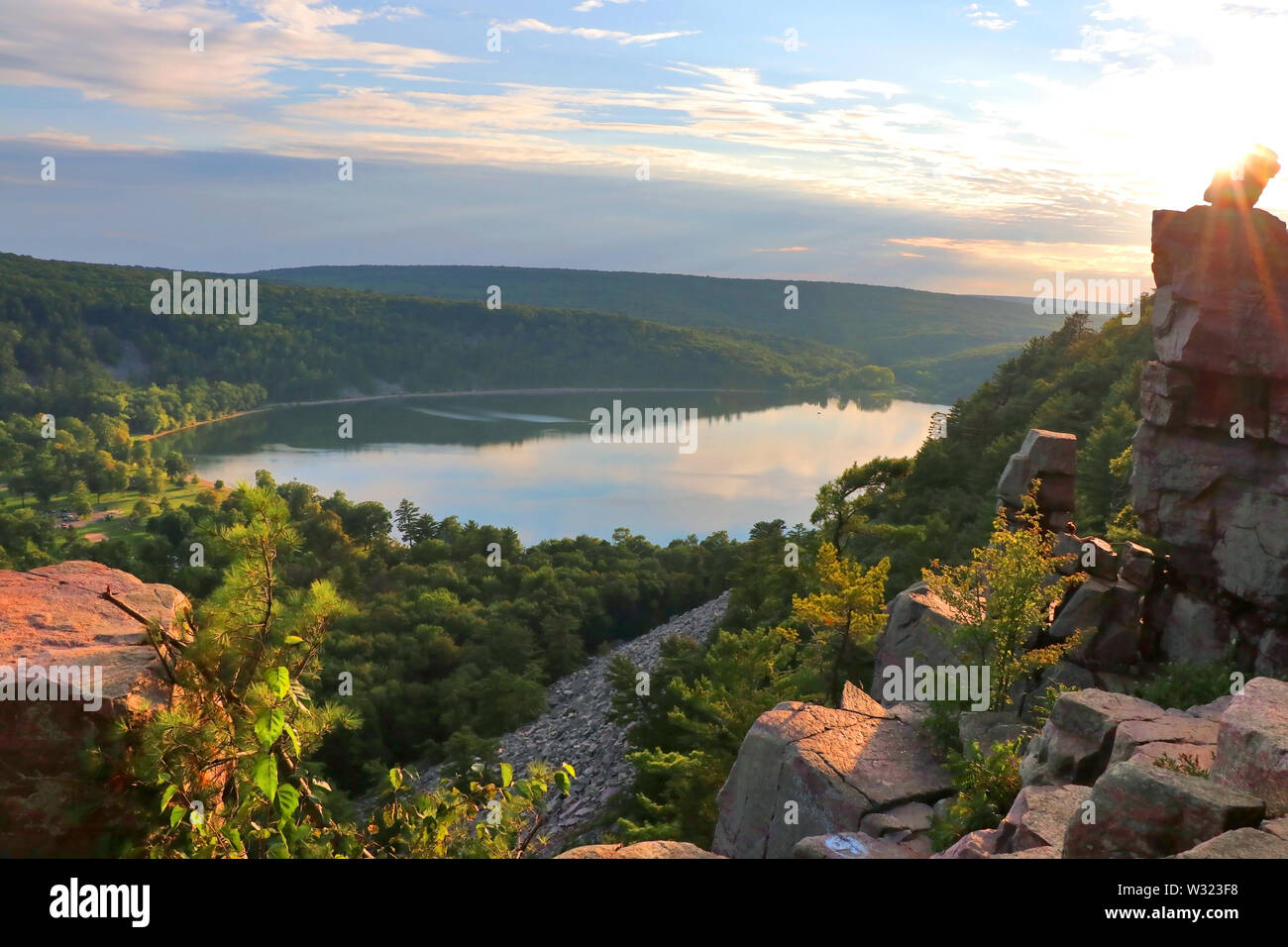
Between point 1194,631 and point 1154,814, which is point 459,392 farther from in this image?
point 1154,814

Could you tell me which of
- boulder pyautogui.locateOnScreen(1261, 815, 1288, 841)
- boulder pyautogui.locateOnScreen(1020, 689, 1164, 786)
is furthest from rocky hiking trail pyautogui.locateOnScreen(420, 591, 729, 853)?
boulder pyautogui.locateOnScreen(1261, 815, 1288, 841)

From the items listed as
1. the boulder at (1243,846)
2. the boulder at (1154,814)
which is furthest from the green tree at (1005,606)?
the boulder at (1243,846)

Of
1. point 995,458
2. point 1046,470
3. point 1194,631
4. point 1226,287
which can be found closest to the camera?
point 1194,631

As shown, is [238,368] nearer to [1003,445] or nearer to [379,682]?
[379,682]

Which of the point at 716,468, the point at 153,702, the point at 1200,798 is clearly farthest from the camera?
the point at 716,468

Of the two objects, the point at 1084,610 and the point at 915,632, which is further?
the point at 915,632

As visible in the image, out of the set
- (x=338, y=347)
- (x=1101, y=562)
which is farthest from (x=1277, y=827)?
(x=338, y=347)

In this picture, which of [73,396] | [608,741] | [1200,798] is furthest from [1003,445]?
[73,396]
